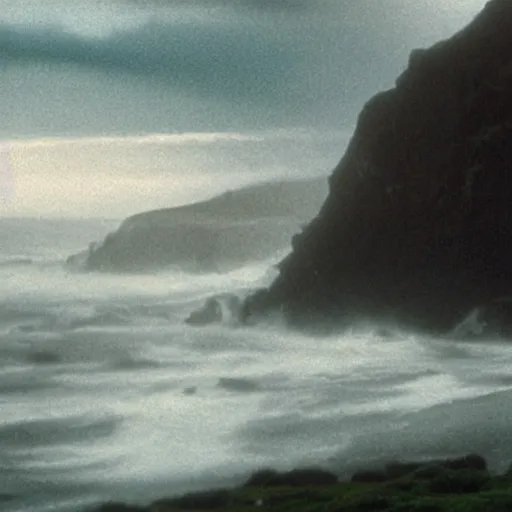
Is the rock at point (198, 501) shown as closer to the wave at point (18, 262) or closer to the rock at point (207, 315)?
the rock at point (207, 315)

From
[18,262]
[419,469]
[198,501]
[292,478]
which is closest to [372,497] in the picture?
[419,469]

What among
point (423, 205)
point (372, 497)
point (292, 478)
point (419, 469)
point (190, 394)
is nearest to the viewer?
point (372, 497)

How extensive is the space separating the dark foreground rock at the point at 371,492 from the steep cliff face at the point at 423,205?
5887 mm

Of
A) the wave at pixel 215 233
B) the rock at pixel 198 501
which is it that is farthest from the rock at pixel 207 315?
the rock at pixel 198 501

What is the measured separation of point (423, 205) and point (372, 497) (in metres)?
8.40

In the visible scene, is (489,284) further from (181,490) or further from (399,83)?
(181,490)

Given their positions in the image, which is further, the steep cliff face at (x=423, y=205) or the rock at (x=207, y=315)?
the rock at (x=207, y=315)

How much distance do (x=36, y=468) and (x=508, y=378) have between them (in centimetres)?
502

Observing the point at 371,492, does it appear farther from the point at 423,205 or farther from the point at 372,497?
the point at 423,205

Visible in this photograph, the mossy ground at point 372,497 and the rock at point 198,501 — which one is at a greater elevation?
the rock at point 198,501

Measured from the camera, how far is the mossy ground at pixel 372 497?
8320mm

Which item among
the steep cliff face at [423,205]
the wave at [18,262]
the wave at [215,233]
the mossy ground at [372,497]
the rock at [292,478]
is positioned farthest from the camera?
the wave at [215,233]

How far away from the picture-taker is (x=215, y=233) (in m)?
20.3

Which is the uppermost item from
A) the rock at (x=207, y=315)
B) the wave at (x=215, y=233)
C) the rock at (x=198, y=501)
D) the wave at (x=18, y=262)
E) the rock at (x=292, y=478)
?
the wave at (x=215, y=233)
